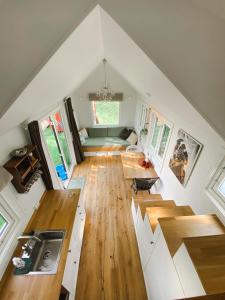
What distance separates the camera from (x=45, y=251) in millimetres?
1870

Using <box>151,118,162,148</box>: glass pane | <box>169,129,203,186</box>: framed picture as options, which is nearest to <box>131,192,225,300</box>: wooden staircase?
<box>169,129,203,186</box>: framed picture

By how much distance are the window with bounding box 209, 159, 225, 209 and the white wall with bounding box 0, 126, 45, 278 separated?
2.47m

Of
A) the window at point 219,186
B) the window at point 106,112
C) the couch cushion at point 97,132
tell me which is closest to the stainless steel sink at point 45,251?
the window at point 219,186

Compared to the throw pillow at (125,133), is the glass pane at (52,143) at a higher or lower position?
lower

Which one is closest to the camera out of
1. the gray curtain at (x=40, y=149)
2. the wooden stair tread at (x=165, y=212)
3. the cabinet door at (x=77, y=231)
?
the wooden stair tread at (x=165, y=212)

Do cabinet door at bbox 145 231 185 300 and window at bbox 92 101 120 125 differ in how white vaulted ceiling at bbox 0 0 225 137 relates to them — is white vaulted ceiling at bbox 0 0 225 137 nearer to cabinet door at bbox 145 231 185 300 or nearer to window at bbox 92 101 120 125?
cabinet door at bbox 145 231 185 300

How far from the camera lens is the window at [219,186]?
1.66m

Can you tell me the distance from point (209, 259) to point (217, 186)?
1.02 meters

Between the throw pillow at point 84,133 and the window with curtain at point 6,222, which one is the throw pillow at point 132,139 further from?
the window with curtain at point 6,222

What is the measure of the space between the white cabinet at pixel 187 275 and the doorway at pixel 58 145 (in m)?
2.78

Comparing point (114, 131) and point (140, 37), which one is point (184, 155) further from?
point (114, 131)

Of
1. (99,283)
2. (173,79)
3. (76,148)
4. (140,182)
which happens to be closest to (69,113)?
(76,148)

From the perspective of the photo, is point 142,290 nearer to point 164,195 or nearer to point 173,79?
point 164,195

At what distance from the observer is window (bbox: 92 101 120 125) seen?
17.4ft
